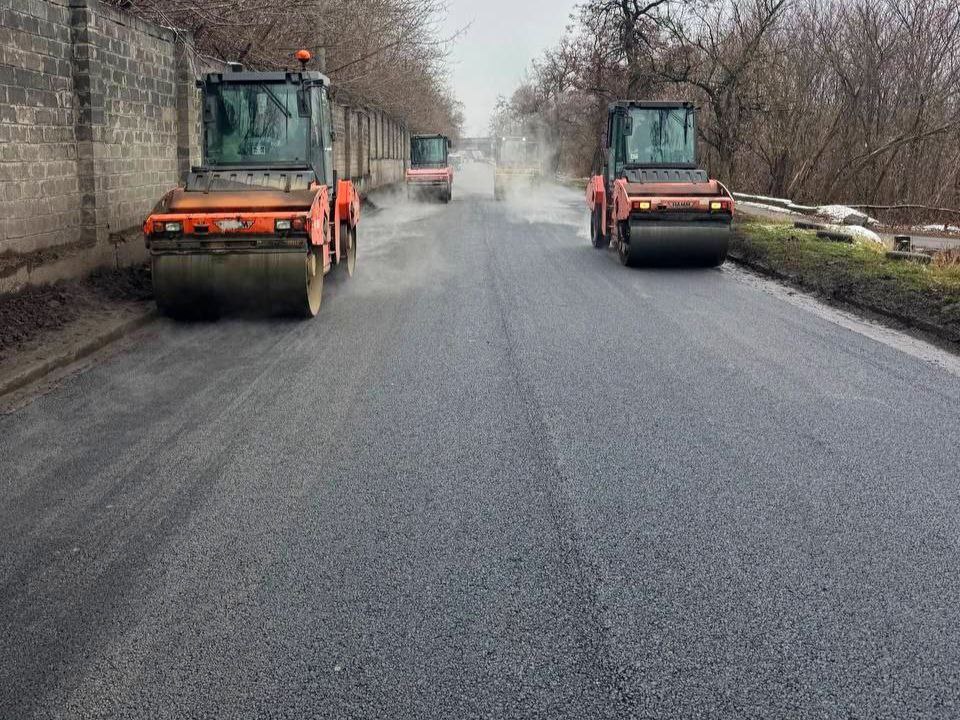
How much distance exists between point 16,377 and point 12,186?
9.10ft

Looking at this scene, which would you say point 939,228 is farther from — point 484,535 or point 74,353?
point 484,535

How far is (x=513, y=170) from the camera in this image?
141ft

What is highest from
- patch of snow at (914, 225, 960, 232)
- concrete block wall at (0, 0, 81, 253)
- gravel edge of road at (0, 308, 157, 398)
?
concrete block wall at (0, 0, 81, 253)

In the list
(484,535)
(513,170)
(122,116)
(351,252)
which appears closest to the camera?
(484,535)

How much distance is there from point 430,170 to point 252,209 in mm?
24235

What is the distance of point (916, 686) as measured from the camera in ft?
9.59

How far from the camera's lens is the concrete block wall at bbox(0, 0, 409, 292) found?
8453 mm

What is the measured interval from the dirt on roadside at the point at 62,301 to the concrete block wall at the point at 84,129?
15 cm

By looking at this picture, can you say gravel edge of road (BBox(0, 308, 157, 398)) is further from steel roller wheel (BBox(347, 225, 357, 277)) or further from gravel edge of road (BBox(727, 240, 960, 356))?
gravel edge of road (BBox(727, 240, 960, 356))

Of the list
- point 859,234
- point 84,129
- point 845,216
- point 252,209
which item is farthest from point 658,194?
point 845,216

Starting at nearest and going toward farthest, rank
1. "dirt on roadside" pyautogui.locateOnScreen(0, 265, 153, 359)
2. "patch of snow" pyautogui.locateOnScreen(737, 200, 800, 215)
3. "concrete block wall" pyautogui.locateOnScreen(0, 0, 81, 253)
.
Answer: "dirt on roadside" pyautogui.locateOnScreen(0, 265, 153, 359) → "concrete block wall" pyautogui.locateOnScreen(0, 0, 81, 253) → "patch of snow" pyautogui.locateOnScreen(737, 200, 800, 215)

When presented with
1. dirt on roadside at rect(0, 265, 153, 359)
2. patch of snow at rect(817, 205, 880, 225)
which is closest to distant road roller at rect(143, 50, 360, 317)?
dirt on roadside at rect(0, 265, 153, 359)

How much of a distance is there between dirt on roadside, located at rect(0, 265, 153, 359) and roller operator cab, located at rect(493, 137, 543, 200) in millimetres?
28864

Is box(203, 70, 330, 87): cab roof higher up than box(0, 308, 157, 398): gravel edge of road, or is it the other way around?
box(203, 70, 330, 87): cab roof
